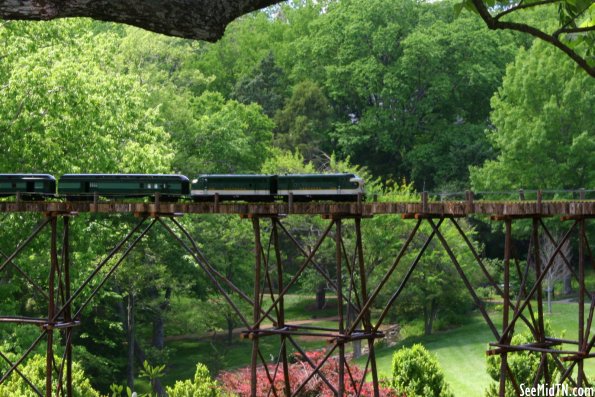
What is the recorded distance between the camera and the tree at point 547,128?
162ft

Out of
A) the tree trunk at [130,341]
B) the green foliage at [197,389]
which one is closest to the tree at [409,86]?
the tree trunk at [130,341]

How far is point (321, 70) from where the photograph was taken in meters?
69.3

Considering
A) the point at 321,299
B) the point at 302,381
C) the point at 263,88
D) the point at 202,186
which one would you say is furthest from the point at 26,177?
the point at 263,88

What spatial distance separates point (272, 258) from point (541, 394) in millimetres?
27110

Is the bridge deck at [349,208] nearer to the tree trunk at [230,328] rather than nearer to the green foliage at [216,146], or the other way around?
the tree trunk at [230,328]

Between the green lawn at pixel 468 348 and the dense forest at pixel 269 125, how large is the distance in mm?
1717

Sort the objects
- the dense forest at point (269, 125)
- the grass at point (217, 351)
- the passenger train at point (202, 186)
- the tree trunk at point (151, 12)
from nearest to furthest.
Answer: the tree trunk at point (151, 12)
the passenger train at point (202, 186)
the dense forest at point (269, 125)
the grass at point (217, 351)

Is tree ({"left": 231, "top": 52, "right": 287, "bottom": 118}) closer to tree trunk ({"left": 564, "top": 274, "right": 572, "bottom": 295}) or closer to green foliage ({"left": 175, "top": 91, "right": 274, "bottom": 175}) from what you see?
green foliage ({"left": 175, "top": 91, "right": 274, "bottom": 175})

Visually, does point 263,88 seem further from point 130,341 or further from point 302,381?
point 302,381

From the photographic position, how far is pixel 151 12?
6.00 metres

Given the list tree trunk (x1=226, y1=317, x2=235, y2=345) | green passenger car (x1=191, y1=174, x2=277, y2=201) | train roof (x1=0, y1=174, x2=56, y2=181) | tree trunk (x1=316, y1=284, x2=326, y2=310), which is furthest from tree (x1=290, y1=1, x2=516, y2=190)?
green passenger car (x1=191, y1=174, x2=277, y2=201)

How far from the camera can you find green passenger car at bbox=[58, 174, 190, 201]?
1970cm

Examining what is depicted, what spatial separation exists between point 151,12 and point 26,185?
50.0 ft

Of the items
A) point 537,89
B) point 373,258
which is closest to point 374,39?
point 537,89
